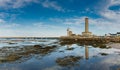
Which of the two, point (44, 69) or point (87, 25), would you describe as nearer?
point (44, 69)

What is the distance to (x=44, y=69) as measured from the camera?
20172mm

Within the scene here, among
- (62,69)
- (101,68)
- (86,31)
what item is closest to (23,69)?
(62,69)

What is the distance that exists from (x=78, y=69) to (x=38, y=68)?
4.67 meters

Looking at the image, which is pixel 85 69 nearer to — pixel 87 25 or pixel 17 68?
pixel 17 68

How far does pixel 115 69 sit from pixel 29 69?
9.65 metres

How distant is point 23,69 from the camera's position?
19.9m

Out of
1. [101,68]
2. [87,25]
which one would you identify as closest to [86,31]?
[87,25]

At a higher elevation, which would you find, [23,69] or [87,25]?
[87,25]

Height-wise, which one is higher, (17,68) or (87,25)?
(87,25)

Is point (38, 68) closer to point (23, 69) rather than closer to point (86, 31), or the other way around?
point (23, 69)

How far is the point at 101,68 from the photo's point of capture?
20188mm

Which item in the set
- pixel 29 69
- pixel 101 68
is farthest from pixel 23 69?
pixel 101 68

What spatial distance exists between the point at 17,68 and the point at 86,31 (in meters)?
177

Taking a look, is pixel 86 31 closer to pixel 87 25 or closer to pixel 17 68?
pixel 87 25
